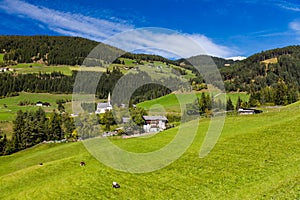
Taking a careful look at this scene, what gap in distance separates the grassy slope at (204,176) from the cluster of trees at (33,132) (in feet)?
194

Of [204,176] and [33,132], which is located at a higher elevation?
[204,176]

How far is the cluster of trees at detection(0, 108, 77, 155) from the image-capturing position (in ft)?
308

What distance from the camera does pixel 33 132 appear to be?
101 metres

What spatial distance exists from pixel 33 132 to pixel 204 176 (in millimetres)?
86665

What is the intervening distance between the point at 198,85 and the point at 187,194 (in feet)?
585

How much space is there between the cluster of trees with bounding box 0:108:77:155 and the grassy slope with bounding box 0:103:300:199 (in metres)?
59.0

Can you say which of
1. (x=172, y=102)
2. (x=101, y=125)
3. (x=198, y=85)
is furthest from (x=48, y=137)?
(x=198, y=85)

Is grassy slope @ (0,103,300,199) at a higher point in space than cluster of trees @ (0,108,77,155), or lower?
higher

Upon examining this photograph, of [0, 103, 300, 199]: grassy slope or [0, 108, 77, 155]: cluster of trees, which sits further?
[0, 108, 77, 155]: cluster of trees

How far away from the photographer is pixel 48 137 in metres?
106

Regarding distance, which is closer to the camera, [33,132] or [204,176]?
[204,176]

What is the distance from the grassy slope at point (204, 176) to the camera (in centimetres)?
2295

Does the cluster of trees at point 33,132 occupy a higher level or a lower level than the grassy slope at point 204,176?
lower

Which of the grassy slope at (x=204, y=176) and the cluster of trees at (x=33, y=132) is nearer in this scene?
the grassy slope at (x=204, y=176)
